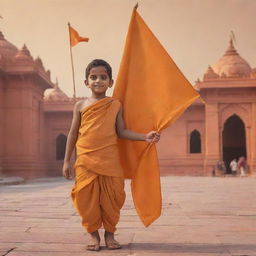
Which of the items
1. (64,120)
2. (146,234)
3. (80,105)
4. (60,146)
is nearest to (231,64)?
(64,120)

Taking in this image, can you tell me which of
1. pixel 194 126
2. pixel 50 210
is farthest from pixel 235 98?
pixel 50 210

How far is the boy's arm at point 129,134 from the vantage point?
10.9ft

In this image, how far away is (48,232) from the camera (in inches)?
156

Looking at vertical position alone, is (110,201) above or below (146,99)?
below

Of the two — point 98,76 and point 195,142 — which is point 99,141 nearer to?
point 98,76

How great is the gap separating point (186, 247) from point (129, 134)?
93cm

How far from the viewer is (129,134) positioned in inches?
135

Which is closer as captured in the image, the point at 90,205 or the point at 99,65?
the point at 90,205

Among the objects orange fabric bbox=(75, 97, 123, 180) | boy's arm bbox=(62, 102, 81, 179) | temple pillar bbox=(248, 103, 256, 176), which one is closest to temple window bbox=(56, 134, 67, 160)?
temple pillar bbox=(248, 103, 256, 176)

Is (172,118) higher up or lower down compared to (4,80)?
lower down

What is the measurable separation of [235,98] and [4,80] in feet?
37.4

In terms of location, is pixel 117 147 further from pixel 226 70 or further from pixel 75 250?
pixel 226 70

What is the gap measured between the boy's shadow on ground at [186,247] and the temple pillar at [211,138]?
1927 cm

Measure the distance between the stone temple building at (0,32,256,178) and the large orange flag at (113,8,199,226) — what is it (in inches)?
684
